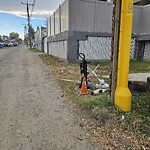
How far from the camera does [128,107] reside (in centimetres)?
514

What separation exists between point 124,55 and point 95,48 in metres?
10.9

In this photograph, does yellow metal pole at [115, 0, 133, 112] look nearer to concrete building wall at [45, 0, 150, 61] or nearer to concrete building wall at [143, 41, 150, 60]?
concrete building wall at [45, 0, 150, 61]

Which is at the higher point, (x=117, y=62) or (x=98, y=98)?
(x=117, y=62)

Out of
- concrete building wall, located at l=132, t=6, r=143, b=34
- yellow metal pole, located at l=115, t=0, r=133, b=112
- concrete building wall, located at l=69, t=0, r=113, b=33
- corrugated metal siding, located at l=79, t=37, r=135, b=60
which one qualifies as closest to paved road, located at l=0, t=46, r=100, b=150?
yellow metal pole, located at l=115, t=0, r=133, b=112

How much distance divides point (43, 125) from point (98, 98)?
1.86m

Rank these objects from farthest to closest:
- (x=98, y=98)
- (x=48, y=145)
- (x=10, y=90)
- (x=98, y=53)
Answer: (x=98, y=53), (x=10, y=90), (x=98, y=98), (x=48, y=145)

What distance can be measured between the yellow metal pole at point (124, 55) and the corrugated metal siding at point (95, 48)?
10190 millimetres

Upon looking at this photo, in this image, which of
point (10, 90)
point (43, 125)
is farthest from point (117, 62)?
point (10, 90)

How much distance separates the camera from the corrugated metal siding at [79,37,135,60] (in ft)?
50.6

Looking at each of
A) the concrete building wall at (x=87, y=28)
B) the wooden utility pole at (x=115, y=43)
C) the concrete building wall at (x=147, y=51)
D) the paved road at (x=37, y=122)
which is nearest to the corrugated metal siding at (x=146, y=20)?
the concrete building wall at (x=87, y=28)

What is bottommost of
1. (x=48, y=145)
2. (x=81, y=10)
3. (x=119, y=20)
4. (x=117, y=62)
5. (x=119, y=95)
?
(x=48, y=145)

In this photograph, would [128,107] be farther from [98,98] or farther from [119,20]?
[119,20]

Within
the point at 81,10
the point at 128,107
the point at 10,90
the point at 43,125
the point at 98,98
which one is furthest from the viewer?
the point at 81,10

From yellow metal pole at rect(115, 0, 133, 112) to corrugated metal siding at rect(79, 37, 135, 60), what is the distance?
10.2 metres
